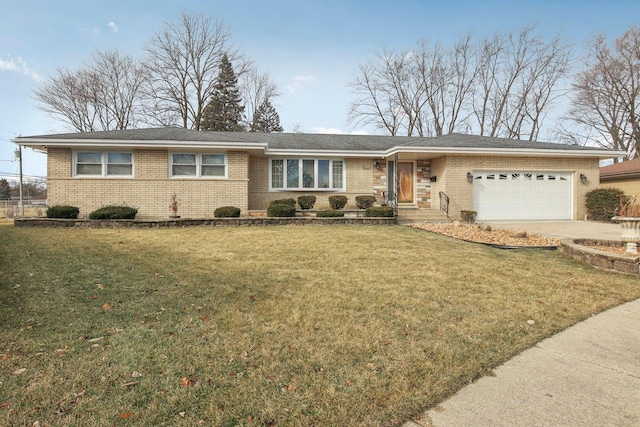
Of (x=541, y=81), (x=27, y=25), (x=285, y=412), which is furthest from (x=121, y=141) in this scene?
(x=541, y=81)

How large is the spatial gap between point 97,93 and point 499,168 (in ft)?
100

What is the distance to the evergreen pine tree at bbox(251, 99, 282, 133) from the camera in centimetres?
3409

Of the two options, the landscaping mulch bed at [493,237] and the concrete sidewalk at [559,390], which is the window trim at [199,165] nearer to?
the landscaping mulch bed at [493,237]

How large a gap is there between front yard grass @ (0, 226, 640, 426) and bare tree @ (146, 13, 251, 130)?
24817 mm

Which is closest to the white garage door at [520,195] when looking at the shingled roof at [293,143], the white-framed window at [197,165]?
the shingled roof at [293,143]

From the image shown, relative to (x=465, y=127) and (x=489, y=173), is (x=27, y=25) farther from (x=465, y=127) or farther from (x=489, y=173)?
(x=465, y=127)

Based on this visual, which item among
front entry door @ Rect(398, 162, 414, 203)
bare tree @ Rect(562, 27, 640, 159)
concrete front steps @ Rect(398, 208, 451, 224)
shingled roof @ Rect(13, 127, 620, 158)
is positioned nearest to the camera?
shingled roof @ Rect(13, 127, 620, 158)

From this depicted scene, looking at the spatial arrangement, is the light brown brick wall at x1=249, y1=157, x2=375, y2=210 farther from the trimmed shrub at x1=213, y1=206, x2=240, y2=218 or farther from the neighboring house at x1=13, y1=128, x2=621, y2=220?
the trimmed shrub at x1=213, y1=206, x2=240, y2=218

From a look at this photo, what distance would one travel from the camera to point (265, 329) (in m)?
3.29

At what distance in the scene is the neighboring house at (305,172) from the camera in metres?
12.9

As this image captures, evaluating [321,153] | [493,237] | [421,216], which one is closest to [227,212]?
[321,153]

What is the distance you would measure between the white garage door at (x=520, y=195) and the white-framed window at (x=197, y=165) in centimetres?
1049

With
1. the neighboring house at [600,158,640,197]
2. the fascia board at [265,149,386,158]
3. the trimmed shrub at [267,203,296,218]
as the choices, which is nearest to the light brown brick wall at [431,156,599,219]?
the neighboring house at [600,158,640,197]

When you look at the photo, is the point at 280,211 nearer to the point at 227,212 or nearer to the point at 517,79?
the point at 227,212
